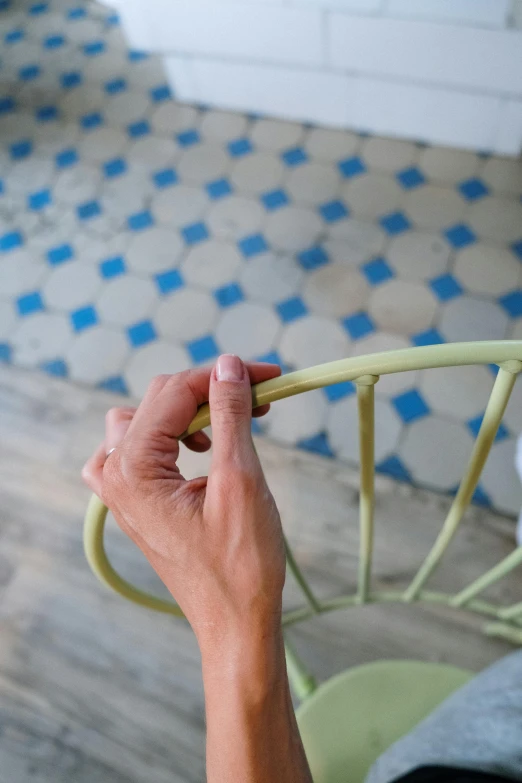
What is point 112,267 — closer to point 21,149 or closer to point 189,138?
point 189,138

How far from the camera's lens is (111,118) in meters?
2.29

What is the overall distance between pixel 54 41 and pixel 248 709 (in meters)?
3.16

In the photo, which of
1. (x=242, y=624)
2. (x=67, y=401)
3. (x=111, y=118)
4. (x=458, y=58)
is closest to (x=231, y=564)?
(x=242, y=624)

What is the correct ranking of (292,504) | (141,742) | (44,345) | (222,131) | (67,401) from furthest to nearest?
(222,131), (44,345), (67,401), (292,504), (141,742)

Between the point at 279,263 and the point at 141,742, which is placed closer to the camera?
the point at 141,742

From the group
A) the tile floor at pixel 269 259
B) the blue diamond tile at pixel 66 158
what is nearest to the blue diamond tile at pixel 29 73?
the tile floor at pixel 269 259

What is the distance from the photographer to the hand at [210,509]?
0.40 metres

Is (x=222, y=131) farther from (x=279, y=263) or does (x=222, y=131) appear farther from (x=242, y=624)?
(x=242, y=624)

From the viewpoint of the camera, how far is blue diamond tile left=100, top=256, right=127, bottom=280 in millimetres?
1868

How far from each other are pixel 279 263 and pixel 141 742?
4.53 ft

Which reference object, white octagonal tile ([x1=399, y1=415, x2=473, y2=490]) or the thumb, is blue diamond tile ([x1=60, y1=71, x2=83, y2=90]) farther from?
the thumb

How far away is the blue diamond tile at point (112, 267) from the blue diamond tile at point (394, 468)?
111 cm

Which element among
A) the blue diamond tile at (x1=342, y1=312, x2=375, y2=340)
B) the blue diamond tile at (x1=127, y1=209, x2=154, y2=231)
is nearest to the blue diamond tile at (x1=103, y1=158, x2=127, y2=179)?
the blue diamond tile at (x1=127, y1=209, x2=154, y2=231)

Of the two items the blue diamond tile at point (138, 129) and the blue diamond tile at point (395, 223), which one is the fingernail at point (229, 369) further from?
the blue diamond tile at point (138, 129)
